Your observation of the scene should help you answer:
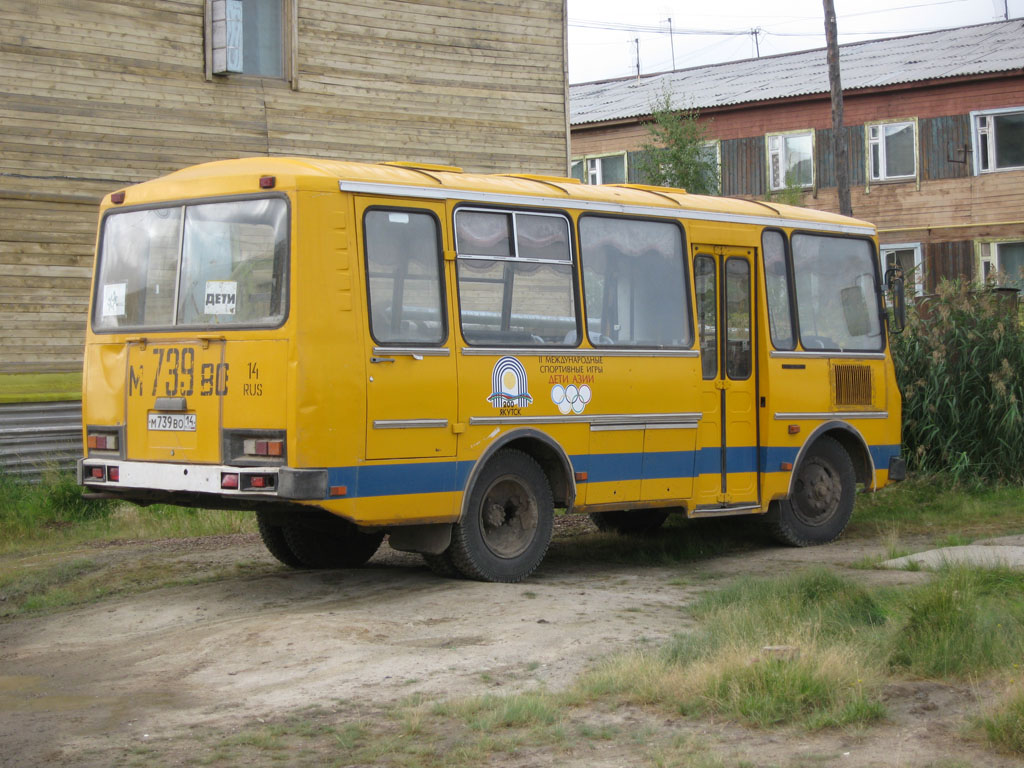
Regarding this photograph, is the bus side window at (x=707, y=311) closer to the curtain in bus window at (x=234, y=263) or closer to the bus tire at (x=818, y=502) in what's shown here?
the bus tire at (x=818, y=502)

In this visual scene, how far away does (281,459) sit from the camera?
8617 mm

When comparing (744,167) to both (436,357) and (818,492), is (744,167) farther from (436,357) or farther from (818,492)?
(436,357)

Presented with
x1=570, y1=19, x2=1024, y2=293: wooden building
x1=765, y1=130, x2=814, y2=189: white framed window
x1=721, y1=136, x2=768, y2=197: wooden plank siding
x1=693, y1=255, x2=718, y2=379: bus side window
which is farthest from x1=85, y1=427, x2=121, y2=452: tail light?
x1=721, y1=136, x2=768, y2=197: wooden plank siding

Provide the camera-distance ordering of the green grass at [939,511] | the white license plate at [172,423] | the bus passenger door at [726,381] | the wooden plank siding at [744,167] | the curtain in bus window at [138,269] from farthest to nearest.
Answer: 1. the wooden plank siding at [744,167]
2. the green grass at [939,511]
3. the bus passenger door at [726,381]
4. the curtain in bus window at [138,269]
5. the white license plate at [172,423]

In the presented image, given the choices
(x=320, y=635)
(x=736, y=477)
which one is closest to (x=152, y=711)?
(x=320, y=635)

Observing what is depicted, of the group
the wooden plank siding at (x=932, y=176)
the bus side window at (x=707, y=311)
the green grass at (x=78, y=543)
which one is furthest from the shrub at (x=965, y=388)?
the wooden plank siding at (x=932, y=176)

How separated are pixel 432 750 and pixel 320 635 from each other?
7.39 ft

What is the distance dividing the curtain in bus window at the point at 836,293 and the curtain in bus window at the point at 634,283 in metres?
1.69

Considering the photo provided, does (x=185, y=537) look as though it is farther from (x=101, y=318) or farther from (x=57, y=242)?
(x=57, y=242)

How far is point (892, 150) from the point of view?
106ft

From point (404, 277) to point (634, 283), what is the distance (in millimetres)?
2409

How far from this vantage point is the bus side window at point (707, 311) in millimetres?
11617

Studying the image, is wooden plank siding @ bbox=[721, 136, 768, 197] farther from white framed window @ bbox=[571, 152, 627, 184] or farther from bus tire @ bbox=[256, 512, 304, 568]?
bus tire @ bbox=[256, 512, 304, 568]

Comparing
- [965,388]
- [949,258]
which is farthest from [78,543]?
[949,258]
